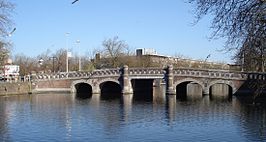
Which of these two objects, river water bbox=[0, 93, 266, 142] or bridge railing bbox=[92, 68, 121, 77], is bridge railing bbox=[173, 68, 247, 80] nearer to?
bridge railing bbox=[92, 68, 121, 77]

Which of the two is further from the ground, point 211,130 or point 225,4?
point 225,4

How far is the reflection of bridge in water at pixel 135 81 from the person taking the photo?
5216 cm

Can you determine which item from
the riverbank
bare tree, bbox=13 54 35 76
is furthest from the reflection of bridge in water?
bare tree, bbox=13 54 35 76

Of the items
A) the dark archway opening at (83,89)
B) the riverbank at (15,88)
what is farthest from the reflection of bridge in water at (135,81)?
the riverbank at (15,88)

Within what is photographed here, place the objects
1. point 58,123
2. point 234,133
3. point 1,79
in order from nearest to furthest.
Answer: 1. point 234,133
2. point 58,123
3. point 1,79

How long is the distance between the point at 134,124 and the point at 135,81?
40.1 meters

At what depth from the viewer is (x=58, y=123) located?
2717 centimetres

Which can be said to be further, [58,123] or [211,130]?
[58,123]

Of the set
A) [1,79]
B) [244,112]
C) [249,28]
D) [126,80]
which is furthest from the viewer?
[1,79]

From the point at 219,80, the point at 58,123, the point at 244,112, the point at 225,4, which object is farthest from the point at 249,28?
the point at 219,80

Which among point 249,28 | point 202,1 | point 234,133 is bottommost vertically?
point 234,133

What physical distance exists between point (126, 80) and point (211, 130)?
33.0 metres

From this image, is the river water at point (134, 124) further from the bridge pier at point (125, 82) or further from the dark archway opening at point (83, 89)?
the dark archway opening at point (83, 89)

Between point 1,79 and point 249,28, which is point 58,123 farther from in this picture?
point 1,79
